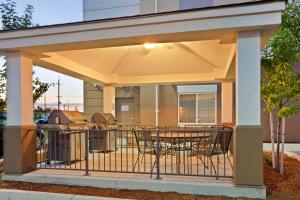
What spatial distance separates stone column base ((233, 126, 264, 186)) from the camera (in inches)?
178

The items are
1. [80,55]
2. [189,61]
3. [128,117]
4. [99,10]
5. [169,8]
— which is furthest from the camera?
[128,117]

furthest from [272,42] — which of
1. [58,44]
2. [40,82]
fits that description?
[40,82]

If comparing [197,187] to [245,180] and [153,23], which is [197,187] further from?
[153,23]

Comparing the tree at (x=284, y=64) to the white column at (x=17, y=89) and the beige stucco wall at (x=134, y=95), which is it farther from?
the beige stucco wall at (x=134, y=95)

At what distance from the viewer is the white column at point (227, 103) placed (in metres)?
8.72

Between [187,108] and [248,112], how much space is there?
29.6ft

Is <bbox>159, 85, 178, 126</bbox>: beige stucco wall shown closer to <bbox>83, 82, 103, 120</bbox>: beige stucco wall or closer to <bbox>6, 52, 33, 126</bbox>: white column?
<bbox>83, 82, 103, 120</bbox>: beige stucco wall

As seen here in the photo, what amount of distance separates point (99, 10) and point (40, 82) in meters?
5.06

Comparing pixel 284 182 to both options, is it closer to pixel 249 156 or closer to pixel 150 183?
pixel 249 156

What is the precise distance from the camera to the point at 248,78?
180 inches

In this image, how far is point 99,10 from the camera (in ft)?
39.6

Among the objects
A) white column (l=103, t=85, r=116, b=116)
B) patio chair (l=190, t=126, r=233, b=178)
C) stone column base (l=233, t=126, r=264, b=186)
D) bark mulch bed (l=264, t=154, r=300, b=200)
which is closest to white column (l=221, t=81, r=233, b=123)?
A: bark mulch bed (l=264, t=154, r=300, b=200)

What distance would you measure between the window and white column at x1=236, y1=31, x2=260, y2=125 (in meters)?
8.67

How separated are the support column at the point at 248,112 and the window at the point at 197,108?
342 inches
